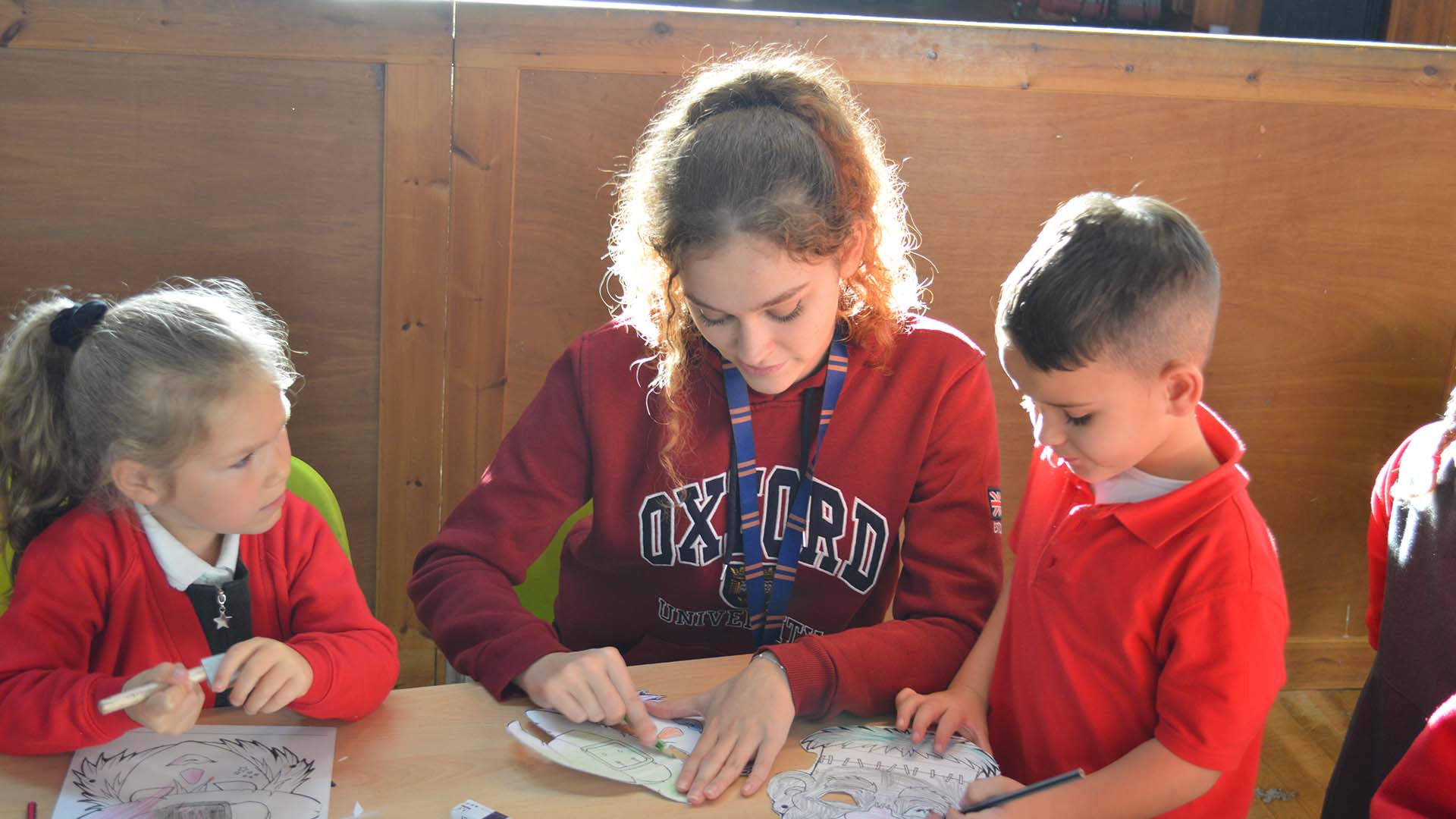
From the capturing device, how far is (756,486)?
58.3 inches

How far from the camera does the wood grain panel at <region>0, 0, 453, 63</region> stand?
2.02 metres

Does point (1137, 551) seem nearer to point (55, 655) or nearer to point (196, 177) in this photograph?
point (55, 655)

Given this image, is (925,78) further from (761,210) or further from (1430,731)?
(1430,731)

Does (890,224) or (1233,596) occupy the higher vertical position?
(890,224)

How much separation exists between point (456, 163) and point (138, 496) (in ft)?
3.71

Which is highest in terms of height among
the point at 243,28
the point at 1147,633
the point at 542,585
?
the point at 243,28

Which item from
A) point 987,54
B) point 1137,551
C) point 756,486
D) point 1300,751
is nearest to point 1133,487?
point 1137,551

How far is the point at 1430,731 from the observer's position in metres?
1.09

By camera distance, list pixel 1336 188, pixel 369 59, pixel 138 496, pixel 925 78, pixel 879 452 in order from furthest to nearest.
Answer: pixel 1336 188 < pixel 925 78 < pixel 369 59 < pixel 879 452 < pixel 138 496

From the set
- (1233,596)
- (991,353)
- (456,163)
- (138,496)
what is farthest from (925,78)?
(138,496)

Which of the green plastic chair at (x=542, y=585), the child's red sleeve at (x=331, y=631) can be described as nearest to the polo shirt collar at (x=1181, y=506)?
the child's red sleeve at (x=331, y=631)

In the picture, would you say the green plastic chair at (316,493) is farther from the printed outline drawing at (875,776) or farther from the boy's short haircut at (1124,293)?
the boy's short haircut at (1124,293)

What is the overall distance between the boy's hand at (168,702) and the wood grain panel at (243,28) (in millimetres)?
1382

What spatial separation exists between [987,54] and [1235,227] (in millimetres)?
640
